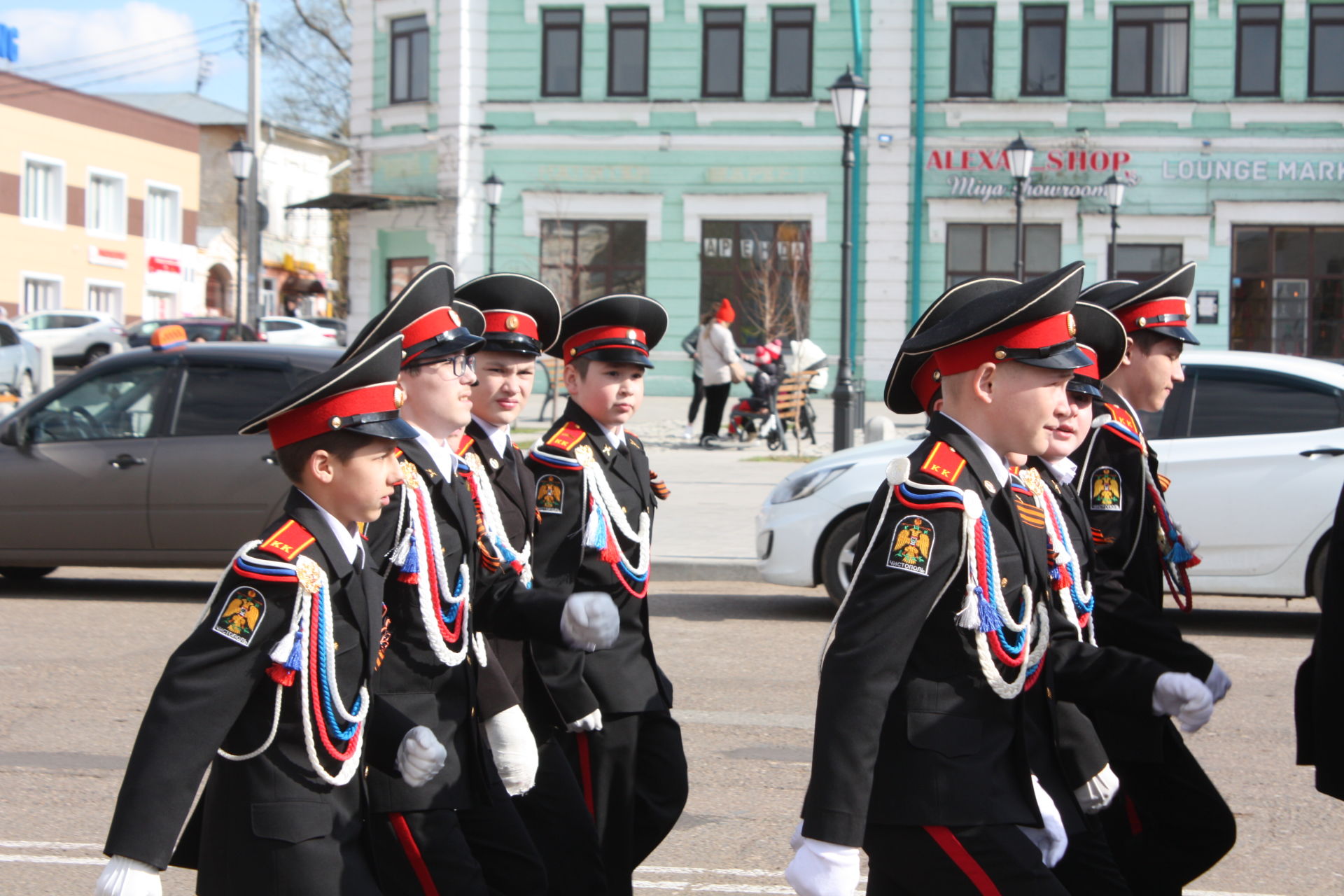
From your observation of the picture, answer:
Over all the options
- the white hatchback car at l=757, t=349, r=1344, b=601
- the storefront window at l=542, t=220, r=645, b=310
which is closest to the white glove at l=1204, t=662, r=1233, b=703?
the white hatchback car at l=757, t=349, r=1344, b=601

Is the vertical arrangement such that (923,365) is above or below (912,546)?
above

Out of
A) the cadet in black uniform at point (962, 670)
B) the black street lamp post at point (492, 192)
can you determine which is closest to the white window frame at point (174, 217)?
the black street lamp post at point (492, 192)

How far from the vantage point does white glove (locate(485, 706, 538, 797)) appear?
3902mm

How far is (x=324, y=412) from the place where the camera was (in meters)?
3.17

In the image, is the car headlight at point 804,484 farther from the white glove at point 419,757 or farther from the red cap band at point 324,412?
the red cap band at point 324,412

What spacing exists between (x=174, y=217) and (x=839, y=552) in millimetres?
49030

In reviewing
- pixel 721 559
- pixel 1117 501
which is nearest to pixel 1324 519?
pixel 721 559

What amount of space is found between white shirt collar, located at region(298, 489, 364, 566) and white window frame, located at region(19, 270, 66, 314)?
45797mm

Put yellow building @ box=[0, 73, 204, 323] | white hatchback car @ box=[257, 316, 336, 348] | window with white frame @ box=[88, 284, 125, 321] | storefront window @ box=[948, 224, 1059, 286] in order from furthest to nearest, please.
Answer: window with white frame @ box=[88, 284, 125, 321] < yellow building @ box=[0, 73, 204, 323] < white hatchback car @ box=[257, 316, 336, 348] < storefront window @ box=[948, 224, 1059, 286]

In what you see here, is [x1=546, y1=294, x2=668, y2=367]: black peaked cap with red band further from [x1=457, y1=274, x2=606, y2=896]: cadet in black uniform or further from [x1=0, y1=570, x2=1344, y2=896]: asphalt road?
[x1=0, y1=570, x2=1344, y2=896]: asphalt road

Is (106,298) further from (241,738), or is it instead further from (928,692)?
(928,692)

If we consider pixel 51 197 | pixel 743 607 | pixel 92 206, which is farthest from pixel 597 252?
pixel 92 206

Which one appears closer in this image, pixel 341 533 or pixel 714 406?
pixel 341 533

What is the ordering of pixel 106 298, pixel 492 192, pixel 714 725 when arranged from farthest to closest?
pixel 106 298, pixel 492 192, pixel 714 725
